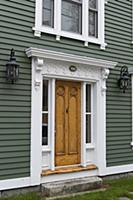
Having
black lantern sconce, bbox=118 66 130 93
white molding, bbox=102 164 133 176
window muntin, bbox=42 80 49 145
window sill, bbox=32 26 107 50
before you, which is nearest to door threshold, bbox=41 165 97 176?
white molding, bbox=102 164 133 176

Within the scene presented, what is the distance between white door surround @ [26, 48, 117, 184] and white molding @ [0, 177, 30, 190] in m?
0.13

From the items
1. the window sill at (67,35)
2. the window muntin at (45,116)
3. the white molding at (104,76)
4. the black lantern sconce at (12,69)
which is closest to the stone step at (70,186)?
the window muntin at (45,116)

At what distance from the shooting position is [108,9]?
29.8 ft

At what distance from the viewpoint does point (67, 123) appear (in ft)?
26.4

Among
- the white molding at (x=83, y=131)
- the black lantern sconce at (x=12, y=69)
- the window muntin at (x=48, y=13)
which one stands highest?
the window muntin at (x=48, y=13)

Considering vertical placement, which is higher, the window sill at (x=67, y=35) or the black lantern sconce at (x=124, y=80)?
the window sill at (x=67, y=35)

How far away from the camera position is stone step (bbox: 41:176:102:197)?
705 centimetres

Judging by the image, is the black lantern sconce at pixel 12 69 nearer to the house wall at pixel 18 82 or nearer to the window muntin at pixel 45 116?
the house wall at pixel 18 82

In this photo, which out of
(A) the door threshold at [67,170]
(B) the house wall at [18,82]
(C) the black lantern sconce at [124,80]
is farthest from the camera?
(C) the black lantern sconce at [124,80]

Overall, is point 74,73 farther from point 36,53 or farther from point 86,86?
point 36,53

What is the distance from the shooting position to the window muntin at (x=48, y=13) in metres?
7.73

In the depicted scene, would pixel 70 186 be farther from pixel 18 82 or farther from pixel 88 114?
pixel 18 82

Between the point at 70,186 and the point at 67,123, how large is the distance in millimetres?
1529

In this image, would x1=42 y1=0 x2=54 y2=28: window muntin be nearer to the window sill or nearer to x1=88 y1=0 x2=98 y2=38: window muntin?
the window sill
